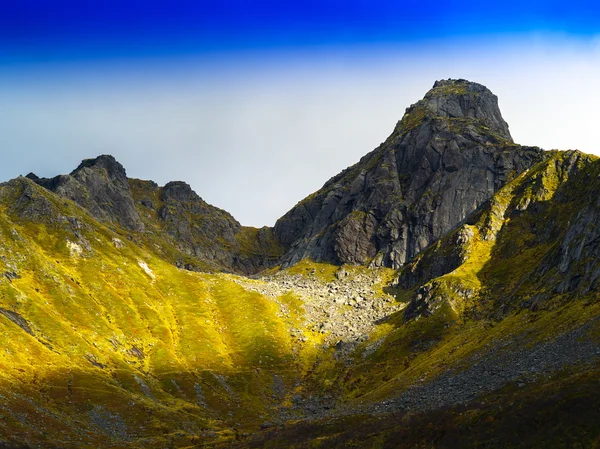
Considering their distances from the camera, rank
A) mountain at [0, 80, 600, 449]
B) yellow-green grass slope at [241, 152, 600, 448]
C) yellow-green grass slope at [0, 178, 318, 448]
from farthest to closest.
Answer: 1. yellow-green grass slope at [0, 178, 318, 448]
2. mountain at [0, 80, 600, 449]
3. yellow-green grass slope at [241, 152, 600, 448]

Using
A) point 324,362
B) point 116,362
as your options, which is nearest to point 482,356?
point 324,362

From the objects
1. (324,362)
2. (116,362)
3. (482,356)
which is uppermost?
(116,362)

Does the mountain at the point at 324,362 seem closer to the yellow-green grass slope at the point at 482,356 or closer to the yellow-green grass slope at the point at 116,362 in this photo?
the yellow-green grass slope at the point at 482,356

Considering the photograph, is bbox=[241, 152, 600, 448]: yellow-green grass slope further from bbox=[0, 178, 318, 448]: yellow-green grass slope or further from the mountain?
bbox=[0, 178, 318, 448]: yellow-green grass slope

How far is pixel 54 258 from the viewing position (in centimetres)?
19400

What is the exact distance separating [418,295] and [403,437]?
406 ft

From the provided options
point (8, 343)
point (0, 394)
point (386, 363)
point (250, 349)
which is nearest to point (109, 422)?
point (0, 394)

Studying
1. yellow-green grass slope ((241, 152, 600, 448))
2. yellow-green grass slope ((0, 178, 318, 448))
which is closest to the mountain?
yellow-green grass slope ((241, 152, 600, 448))

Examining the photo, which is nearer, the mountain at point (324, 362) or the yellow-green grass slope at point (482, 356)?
the yellow-green grass slope at point (482, 356)

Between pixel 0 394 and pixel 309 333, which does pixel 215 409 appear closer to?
pixel 0 394

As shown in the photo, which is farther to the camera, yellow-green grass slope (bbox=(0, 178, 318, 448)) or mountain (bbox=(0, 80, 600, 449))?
yellow-green grass slope (bbox=(0, 178, 318, 448))

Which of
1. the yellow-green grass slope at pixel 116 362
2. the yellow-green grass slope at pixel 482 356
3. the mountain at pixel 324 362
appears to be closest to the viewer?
the yellow-green grass slope at pixel 482 356

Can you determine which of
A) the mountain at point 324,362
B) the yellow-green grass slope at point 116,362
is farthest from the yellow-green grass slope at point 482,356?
the yellow-green grass slope at point 116,362

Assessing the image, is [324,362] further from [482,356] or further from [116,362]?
[482,356]
